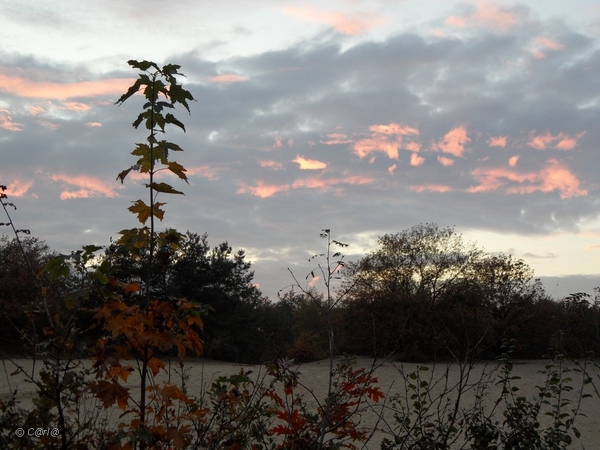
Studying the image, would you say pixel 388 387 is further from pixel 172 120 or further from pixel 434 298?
pixel 172 120

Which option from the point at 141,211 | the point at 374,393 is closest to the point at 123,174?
the point at 141,211

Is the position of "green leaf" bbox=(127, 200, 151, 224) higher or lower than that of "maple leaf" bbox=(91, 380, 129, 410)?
higher

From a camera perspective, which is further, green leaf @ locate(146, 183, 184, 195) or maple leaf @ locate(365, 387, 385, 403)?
maple leaf @ locate(365, 387, 385, 403)

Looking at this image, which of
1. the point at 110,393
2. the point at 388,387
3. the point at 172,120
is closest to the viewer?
the point at 110,393

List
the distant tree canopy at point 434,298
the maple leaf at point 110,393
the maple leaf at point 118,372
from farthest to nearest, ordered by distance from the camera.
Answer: the distant tree canopy at point 434,298
the maple leaf at point 118,372
the maple leaf at point 110,393

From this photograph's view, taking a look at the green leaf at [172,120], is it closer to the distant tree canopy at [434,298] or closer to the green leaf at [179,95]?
the green leaf at [179,95]

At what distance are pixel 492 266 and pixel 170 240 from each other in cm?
2412

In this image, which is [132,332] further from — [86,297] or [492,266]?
[492,266]

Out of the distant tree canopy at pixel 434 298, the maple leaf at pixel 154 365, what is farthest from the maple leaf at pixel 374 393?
the distant tree canopy at pixel 434 298

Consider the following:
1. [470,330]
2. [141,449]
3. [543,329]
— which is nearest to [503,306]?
[543,329]

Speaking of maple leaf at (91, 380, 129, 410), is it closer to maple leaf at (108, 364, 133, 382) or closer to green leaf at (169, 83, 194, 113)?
maple leaf at (108, 364, 133, 382)

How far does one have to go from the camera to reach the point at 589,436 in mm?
8180
